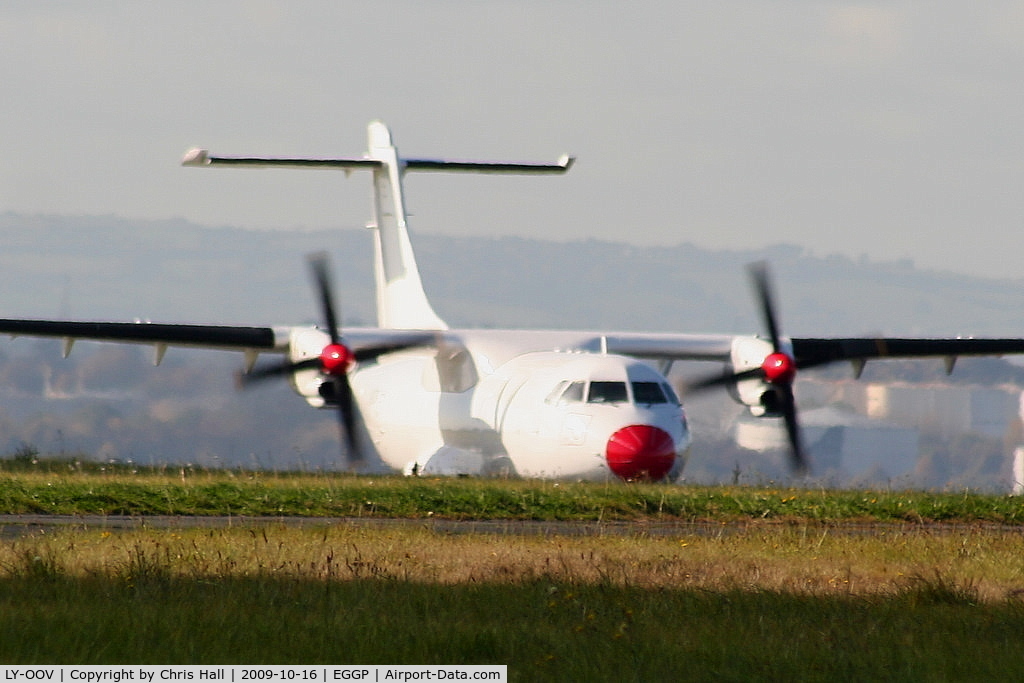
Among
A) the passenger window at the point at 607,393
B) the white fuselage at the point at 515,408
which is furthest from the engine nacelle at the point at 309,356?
the passenger window at the point at 607,393

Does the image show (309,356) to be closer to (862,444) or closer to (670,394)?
(670,394)

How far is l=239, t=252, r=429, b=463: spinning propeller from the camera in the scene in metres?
25.8

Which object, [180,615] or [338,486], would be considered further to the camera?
[338,486]

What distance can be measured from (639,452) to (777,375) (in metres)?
5.38

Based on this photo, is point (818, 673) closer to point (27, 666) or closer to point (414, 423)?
point (27, 666)

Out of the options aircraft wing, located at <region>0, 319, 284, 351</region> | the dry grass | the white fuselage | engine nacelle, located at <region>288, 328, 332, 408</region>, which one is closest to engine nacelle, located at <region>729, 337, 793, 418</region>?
the white fuselage

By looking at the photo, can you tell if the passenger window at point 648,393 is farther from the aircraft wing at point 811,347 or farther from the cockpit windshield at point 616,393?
the aircraft wing at point 811,347

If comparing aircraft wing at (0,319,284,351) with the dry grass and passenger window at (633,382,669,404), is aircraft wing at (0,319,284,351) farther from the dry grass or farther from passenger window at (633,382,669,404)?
the dry grass

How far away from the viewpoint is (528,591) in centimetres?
1045

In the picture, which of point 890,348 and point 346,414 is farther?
point 890,348

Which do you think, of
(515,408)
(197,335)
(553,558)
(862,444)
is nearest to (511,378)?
(515,408)

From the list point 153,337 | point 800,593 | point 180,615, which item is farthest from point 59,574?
point 153,337

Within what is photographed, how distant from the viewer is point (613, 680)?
7520mm

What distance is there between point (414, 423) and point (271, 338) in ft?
10.3
